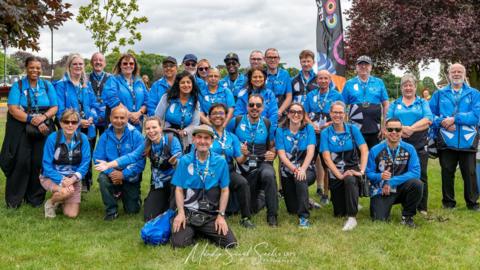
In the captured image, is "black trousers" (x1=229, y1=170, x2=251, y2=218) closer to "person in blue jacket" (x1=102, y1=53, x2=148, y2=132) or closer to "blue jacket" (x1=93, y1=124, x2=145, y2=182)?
"blue jacket" (x1=93, y1=124, x2=145, y2=182)

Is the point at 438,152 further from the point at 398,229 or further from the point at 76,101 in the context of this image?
the point at 76,101

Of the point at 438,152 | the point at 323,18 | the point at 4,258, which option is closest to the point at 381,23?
the point at 323,18

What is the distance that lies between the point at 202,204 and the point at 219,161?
0.52m

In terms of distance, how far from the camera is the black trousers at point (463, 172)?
7242mm

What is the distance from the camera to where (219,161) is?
18.5 ft

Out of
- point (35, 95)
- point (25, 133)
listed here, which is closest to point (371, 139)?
point (35, 95)

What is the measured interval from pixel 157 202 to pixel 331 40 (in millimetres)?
6514

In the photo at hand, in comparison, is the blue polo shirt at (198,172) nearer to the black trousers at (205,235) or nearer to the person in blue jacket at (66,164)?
the black trousers at (205,235)

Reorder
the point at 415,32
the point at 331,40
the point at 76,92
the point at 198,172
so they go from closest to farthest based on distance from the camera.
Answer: the point at 198,172 → the point at 76,92 → the point at 331,40 → the point at 415,32

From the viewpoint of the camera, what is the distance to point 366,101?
7078mm

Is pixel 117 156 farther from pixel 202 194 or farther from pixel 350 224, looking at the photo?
pixel 350 224

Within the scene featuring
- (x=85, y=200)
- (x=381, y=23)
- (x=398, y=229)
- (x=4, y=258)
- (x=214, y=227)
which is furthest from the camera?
(x=381, y=23)

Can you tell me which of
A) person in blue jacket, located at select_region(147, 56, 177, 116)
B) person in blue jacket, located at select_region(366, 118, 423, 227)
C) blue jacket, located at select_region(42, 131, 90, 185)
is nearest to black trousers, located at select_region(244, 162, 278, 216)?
person in blue jacket, located at select_region(366, 118, 423, 227)

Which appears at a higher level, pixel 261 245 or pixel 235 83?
pixel 235 83
